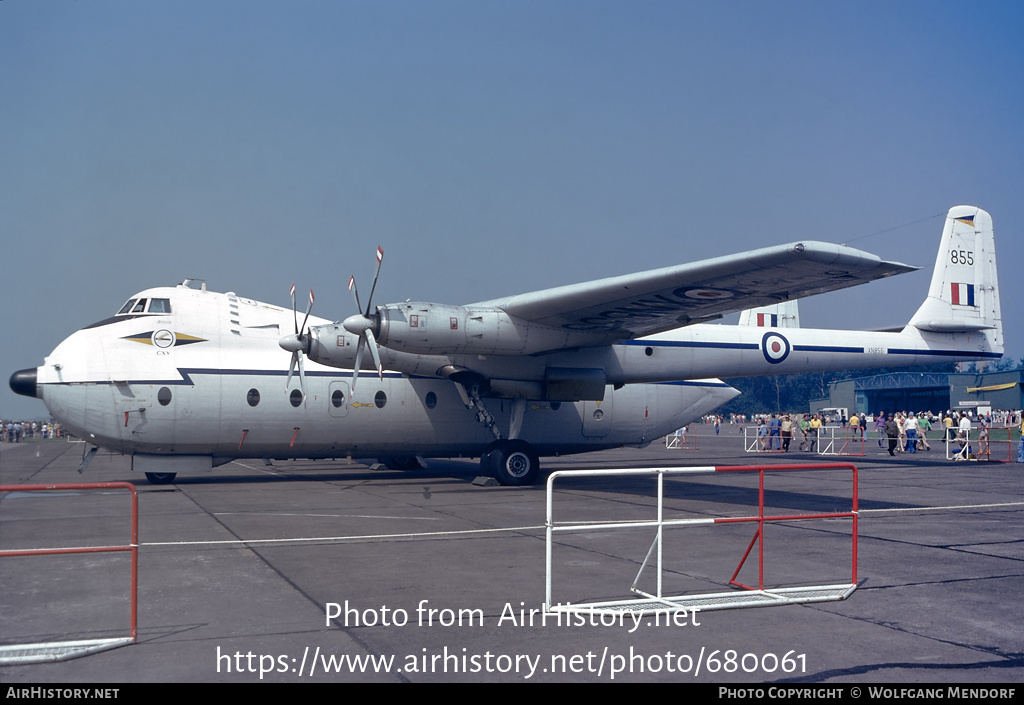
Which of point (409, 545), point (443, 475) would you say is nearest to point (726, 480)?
point (443, 475)

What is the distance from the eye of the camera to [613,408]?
21594 mm

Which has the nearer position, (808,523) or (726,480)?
(808,523)

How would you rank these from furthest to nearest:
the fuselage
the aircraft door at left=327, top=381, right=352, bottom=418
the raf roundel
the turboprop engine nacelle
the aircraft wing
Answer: the raf roundel
the aircraft door at left=327, top=381, right=352, bottom=418
the fuselage
the turboprop engine nacelle
the aircraft wing

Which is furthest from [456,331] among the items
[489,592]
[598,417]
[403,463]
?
[489,592]

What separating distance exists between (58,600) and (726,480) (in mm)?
15815

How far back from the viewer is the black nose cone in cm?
1706

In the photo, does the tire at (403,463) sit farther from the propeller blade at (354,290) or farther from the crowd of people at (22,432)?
the crowd of people at (22,432)

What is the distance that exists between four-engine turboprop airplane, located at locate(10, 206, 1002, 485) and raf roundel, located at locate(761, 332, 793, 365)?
36 mm

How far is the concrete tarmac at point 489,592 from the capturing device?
527 centimetres

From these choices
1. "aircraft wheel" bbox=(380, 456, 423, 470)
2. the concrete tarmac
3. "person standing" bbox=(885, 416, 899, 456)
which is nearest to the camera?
the concrete tarmac

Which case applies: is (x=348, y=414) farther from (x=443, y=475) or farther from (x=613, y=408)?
(x=613, y=408)

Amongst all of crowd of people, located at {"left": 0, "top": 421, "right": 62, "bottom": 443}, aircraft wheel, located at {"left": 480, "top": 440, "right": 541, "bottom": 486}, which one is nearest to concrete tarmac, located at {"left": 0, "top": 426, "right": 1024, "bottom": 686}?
aircraft wheel, located at {"left": 480, "top": 440, "right": 541, "bottom": 486}

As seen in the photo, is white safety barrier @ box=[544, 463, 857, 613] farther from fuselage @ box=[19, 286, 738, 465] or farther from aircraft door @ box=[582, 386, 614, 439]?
aircraft door @ box=[582, 386, 614, 439]

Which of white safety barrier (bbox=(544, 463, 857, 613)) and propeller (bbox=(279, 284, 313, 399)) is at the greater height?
propeller (bbox=(279, 284, 313, 399))
